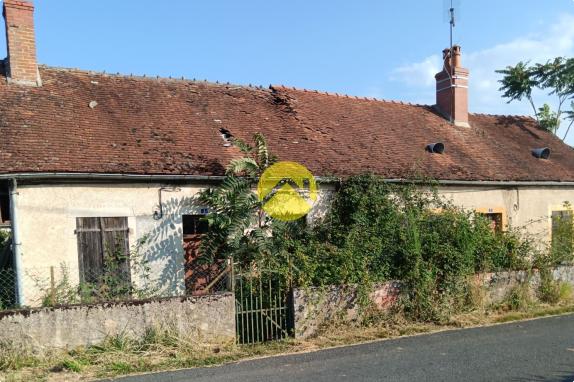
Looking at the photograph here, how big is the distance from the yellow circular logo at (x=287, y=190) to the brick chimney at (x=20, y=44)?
19.1 feet

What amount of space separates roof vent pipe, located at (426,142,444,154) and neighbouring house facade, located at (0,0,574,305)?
5cm

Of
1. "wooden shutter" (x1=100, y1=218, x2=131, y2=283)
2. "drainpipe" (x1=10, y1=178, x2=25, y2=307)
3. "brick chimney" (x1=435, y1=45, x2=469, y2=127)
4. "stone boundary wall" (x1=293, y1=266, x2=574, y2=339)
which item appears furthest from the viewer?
"brick chimney" (x1=435, y1=45, x2=469, y2=127)

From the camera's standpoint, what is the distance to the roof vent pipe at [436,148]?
14.5 metres

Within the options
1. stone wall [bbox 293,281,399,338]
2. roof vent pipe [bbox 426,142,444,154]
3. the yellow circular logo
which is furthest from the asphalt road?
roof vent pipe [bbox 426,142,444,154]

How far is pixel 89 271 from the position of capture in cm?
928

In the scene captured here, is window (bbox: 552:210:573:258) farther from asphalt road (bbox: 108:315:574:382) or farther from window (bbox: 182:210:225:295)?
window (bbox: 182:210:225:295)

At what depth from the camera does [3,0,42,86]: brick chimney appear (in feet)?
→ 36.3

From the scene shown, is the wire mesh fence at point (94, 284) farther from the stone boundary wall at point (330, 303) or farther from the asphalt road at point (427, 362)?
the asphalt road at point (427, 362)

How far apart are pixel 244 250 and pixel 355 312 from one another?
2.32 metres

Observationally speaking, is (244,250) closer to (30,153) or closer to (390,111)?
(30,153)

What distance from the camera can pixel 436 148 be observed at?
1467 cm

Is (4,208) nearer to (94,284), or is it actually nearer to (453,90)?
(94,284)

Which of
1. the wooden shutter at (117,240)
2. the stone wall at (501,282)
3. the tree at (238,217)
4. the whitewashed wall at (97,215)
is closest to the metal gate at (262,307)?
the tree at (238,217)

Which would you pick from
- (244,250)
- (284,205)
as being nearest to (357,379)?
(244,250)
